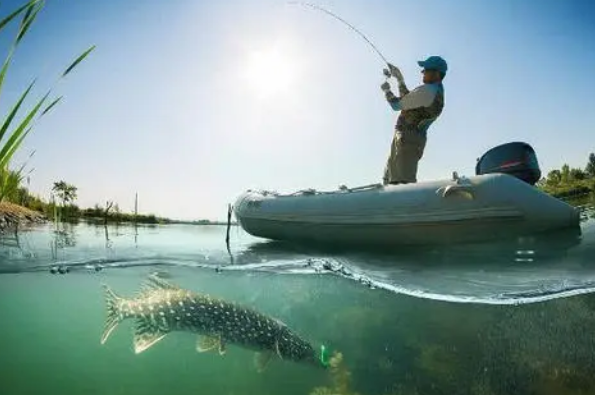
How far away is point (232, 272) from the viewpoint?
10844 mm

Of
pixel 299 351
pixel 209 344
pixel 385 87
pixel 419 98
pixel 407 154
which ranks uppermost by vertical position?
pixel 385 87

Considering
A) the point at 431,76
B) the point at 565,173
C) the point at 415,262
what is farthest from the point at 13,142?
→ the point at 565,173

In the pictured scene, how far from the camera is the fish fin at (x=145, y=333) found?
5.89 metres

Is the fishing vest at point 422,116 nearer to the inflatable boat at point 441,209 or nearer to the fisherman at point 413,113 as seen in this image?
the fisherman at point 413,113

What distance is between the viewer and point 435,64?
302 inches

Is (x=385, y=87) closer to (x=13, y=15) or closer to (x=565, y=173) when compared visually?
(x=13, y=15)

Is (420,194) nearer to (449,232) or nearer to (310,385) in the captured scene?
(449,232)

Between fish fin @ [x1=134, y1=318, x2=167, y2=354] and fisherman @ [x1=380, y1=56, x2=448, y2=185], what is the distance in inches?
179

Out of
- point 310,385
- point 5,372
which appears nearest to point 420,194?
point 310,385

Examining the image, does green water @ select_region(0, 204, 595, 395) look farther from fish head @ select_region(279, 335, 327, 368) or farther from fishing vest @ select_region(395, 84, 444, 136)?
fishing vest @ select_region(395, 84, 444, 136)

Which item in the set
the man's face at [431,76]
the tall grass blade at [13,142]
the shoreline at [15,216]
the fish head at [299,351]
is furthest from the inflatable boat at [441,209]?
the shoreline at [15,216]

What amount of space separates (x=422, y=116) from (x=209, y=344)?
508cm

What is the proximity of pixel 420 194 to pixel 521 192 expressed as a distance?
133 cm

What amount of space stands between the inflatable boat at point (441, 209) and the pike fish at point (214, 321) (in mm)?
1887
